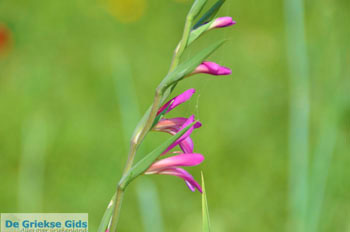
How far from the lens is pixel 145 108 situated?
2.26m

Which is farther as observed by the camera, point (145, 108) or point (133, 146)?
point (145, 108)

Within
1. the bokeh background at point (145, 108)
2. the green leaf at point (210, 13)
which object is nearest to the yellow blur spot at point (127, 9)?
the bokeh background at point (145, 108)

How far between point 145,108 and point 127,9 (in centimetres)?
66

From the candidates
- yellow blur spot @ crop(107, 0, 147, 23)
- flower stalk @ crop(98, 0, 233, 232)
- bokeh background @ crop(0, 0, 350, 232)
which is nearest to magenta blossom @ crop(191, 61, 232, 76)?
flower stalk @ crop(98, 0, 233, 232)

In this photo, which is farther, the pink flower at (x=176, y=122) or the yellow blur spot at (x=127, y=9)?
the yellow blur spot at (x=127, y=9)

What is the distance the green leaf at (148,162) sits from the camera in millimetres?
497

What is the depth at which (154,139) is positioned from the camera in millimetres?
2121

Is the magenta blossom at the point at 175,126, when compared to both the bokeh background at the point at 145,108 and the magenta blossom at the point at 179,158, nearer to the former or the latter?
the magenta blossom at the point at 179,158

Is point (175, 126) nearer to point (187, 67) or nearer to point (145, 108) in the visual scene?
point (187, 67)

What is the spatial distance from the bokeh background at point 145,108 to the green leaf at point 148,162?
724 mm

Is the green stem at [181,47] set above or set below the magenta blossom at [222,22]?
below

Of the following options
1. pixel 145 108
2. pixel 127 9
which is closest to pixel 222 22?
pixel 145 108

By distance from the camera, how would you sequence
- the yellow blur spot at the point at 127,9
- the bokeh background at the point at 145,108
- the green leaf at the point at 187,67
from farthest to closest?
the yellow blur spot at the point at 127,9 < the bokeh background at the point at 145,108 < the green leaf at the point at 187,67

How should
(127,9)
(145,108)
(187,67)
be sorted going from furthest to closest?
(127,9)
(145,108)
(187,67)
